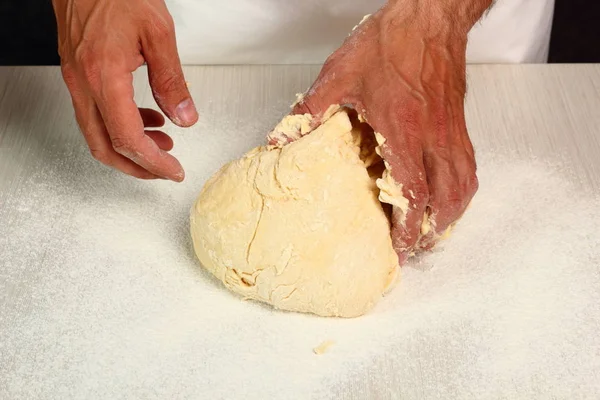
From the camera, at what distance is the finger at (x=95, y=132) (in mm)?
1505

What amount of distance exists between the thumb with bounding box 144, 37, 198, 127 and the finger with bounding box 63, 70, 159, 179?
4.9 inches

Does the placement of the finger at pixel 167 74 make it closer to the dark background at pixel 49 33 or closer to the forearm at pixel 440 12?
the forearm at pixel 440 12

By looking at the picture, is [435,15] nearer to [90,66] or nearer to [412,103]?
[412,103]

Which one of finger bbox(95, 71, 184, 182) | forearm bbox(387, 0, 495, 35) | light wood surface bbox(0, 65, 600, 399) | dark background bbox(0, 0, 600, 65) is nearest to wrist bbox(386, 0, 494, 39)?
forearm bbox(387, 0, 495, 35)

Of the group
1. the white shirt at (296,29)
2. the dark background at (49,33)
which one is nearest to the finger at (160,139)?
the white shirt at (296,29)

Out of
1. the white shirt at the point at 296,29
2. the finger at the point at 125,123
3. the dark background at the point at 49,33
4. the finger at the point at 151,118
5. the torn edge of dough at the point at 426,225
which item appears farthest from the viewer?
the dark background at the point at 49,33

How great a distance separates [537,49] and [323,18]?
60 centimetres

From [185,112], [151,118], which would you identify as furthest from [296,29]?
[185,112]

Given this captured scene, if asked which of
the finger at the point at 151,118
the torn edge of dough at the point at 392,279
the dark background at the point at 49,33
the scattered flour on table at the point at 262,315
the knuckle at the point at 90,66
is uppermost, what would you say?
the knuckle at the point at 90,66

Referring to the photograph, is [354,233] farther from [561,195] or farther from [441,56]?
[561,195]

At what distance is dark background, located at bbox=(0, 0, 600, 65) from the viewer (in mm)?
3088

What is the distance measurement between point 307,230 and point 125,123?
15.1 inches

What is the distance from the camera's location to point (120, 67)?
4.70ft

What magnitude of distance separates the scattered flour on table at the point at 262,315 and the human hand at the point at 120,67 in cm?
25
